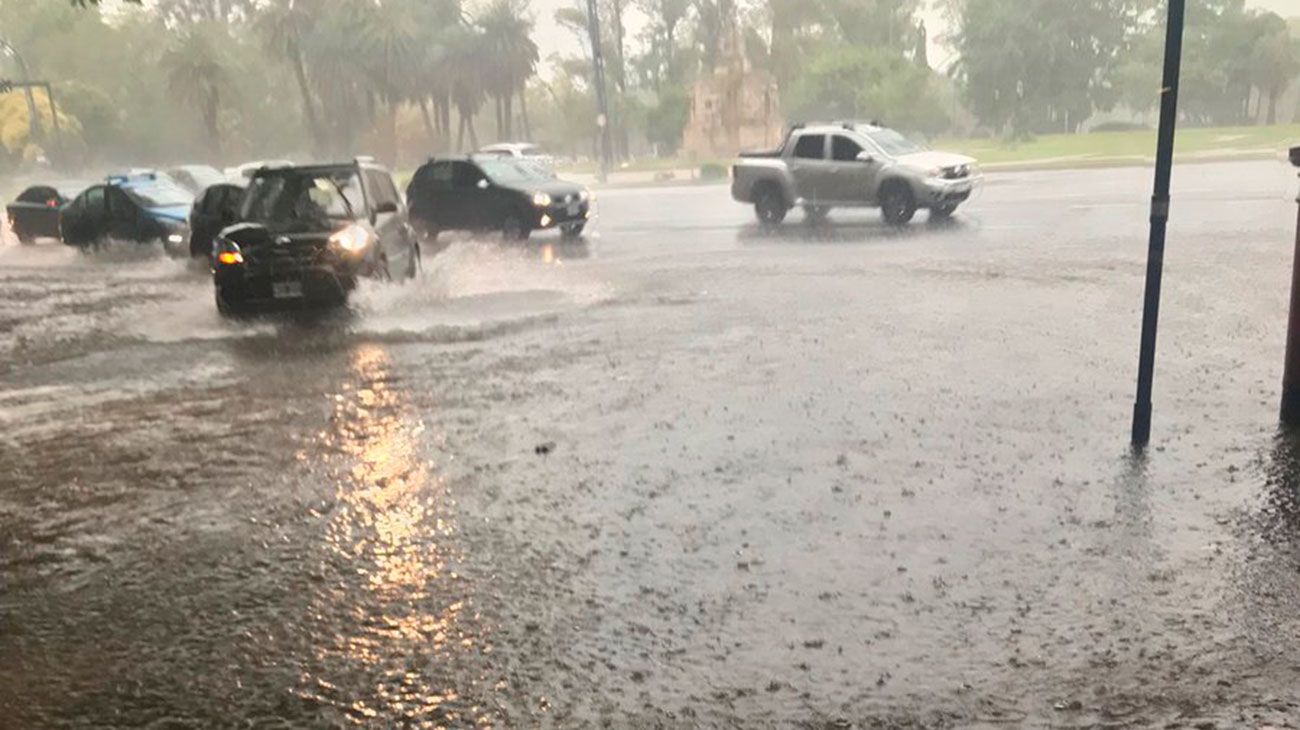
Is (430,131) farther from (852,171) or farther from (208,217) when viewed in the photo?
(852,171)

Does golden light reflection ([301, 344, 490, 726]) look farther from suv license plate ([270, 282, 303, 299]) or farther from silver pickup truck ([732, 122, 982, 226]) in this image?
silver pickup truck ([732, 122, 982, 226])

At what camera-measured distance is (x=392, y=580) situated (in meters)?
4.94

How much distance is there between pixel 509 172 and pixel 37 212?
15333 mm

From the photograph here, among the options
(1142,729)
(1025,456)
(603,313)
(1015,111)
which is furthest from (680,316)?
(1015,111)

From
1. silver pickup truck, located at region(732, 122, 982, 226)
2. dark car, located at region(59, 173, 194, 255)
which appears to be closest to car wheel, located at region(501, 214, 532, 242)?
silver pickup truck, located at region(732, 122, 982, 226)

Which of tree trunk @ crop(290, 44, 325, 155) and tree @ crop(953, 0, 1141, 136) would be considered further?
tree @ crop(953, 0, 1141, 136)

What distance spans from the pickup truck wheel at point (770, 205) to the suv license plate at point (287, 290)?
12.3m

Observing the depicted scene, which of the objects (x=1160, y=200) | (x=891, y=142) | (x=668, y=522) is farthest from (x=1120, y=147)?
(x=668, y=522)

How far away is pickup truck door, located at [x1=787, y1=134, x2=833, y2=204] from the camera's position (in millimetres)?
22125

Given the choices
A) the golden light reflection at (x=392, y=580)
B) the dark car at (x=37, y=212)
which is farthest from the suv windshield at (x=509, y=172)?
the golden light reflection at (x=392, y=580)

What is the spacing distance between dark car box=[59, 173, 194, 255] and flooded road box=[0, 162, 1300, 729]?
1138 centimetres

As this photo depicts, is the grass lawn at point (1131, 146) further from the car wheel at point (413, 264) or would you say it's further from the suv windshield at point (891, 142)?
the car wheel at point (413, 264)

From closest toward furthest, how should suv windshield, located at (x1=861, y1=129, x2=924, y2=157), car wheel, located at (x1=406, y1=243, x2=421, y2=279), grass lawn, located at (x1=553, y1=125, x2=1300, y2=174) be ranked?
1. car wheel, located at (x1=406, y1=243, x2=421, y2=279)
2. suv windshield, located at (x1=861, y1=129, x2=924, y2=157)
3. grass lawn, located at (x1=553, y1=125, x2=1300, y2=174)

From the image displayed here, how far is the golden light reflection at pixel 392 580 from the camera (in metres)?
3.92
